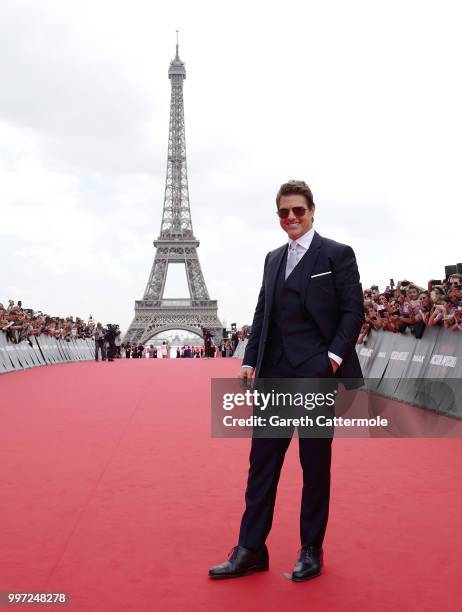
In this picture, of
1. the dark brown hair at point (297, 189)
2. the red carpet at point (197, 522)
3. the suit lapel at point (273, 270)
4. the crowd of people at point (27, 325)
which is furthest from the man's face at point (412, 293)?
the crowd of people at point (27, 325)

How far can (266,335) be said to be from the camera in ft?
11.3

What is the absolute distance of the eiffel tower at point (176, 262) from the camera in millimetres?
63250

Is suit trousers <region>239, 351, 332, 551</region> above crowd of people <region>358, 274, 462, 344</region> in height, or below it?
below

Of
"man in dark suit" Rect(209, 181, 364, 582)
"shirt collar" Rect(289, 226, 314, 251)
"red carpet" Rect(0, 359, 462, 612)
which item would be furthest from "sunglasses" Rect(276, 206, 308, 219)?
"red carpet" Rect(0, 359, 462, 612)

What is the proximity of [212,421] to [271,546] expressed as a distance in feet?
16.4

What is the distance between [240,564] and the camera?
3225 mm

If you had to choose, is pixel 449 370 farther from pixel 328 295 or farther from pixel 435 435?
pixel 328 295

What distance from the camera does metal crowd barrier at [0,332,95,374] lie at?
1893 centimetres

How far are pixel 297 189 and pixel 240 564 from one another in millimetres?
1785

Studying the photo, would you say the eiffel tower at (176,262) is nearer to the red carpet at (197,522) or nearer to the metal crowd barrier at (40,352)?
the metal crowd barrier at (40,352)

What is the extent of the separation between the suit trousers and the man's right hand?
22 centimetres

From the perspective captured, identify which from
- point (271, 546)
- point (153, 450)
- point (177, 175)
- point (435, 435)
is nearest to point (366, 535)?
point (271, 546)

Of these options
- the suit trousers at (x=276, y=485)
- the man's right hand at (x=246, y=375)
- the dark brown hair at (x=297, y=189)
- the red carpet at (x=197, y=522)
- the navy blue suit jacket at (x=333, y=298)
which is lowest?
the red carpet at (x=197, y=522)

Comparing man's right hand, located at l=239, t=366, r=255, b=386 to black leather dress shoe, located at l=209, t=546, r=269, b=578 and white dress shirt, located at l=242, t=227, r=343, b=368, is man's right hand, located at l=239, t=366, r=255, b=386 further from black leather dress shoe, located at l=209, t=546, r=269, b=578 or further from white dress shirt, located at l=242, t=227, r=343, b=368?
black leather dress shoe, located at l=209, t=546, r=269, b=578
